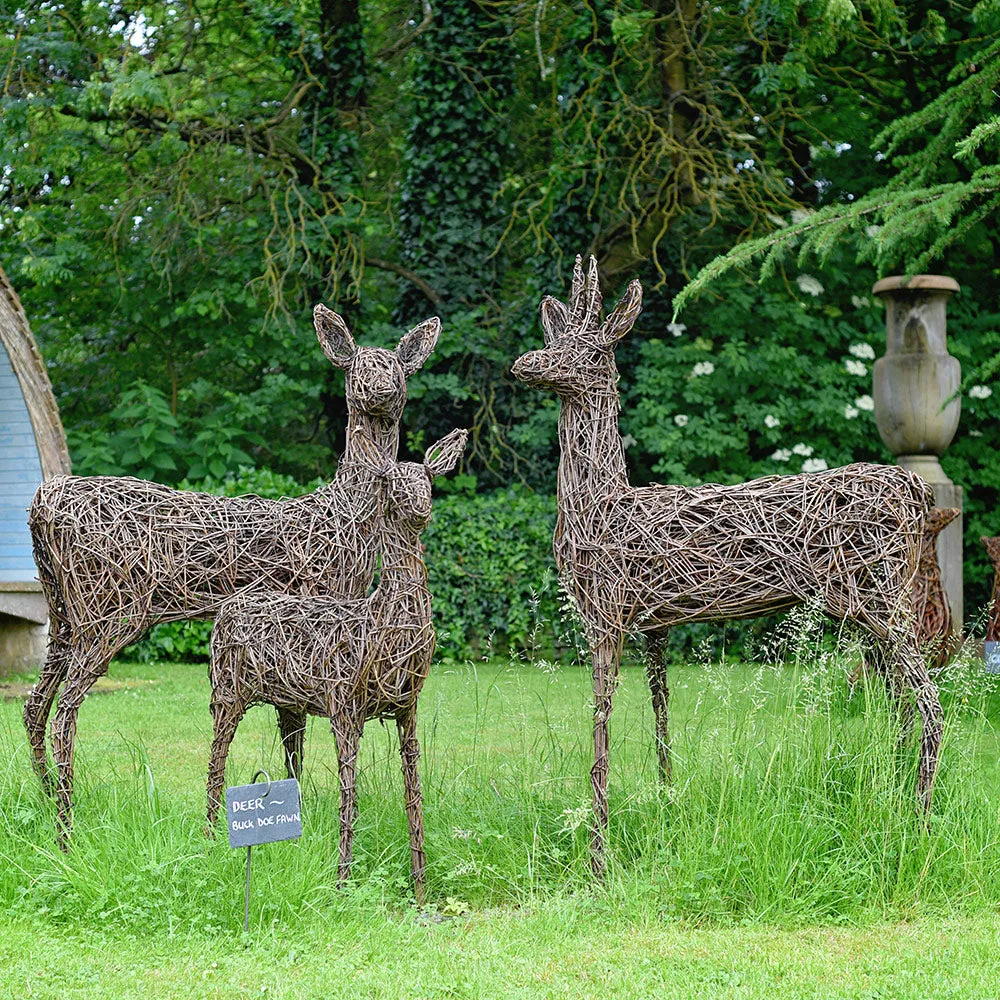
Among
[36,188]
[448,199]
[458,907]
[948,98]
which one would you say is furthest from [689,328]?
[458,907]

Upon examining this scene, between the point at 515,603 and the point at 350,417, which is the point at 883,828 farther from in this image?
the point at 515,603

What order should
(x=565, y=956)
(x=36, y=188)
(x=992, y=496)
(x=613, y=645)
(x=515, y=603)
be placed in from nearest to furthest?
1. (x=565, y=956)
2. (x=613, y=645)
3. (x=515, y=603)
4. (x=992, y=496)
5. (x=36, y=188)

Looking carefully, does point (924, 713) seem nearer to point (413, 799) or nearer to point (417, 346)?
point (413, 799)

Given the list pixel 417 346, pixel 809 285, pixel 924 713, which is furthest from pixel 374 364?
pixel 809 285

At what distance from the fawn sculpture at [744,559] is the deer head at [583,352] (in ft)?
0.32

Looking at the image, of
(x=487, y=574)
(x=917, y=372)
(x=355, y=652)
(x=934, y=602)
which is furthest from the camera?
(x=487, y=574)

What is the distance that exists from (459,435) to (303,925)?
1.99 meters

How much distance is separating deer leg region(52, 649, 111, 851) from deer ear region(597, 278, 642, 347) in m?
2.66

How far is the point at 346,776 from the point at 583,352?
2.12 m

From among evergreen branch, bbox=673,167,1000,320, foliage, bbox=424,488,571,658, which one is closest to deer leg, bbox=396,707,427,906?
evergreen branch, bbox=673,167,1000,320

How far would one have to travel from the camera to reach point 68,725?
215 inches

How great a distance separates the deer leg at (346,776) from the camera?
15.6ft

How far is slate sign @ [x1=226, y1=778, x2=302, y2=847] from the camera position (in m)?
4.45

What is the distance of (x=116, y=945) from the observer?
4.51 metres
